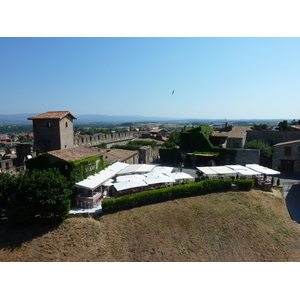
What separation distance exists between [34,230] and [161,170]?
11.2 meters

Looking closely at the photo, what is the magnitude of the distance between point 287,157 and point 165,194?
18.4 meters

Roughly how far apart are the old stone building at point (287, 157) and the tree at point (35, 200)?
24917mm

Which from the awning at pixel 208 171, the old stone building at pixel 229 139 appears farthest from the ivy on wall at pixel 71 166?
the old stone building at pixel 229 139

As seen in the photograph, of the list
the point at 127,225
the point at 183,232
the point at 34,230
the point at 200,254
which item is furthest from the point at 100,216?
the point at 200,254

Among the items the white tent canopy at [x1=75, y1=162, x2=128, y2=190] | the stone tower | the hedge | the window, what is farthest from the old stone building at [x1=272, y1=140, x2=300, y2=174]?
the stone tower

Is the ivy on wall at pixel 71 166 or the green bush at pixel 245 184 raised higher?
the ivy on wall at pixel 71 166

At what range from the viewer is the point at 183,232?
1311 centimetres

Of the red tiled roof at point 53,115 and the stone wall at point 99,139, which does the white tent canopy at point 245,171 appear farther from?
the stone wall at point 99,139

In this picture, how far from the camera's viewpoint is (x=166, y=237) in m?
12.7

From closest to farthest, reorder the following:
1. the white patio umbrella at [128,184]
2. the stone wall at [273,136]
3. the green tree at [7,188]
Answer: the green tree at [7,188] < the white patio umbrella at [128,184] < the stone wall at [273,136]

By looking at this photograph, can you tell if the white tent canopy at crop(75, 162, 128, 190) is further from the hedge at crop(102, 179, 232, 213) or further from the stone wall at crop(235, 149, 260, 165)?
the stone wall at crop(235, 149, 260, 165)

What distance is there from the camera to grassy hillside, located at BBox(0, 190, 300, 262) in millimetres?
11547

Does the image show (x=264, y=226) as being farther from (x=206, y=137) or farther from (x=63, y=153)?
(x=206, y=137)

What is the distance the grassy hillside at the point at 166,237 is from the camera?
37.9 feet
